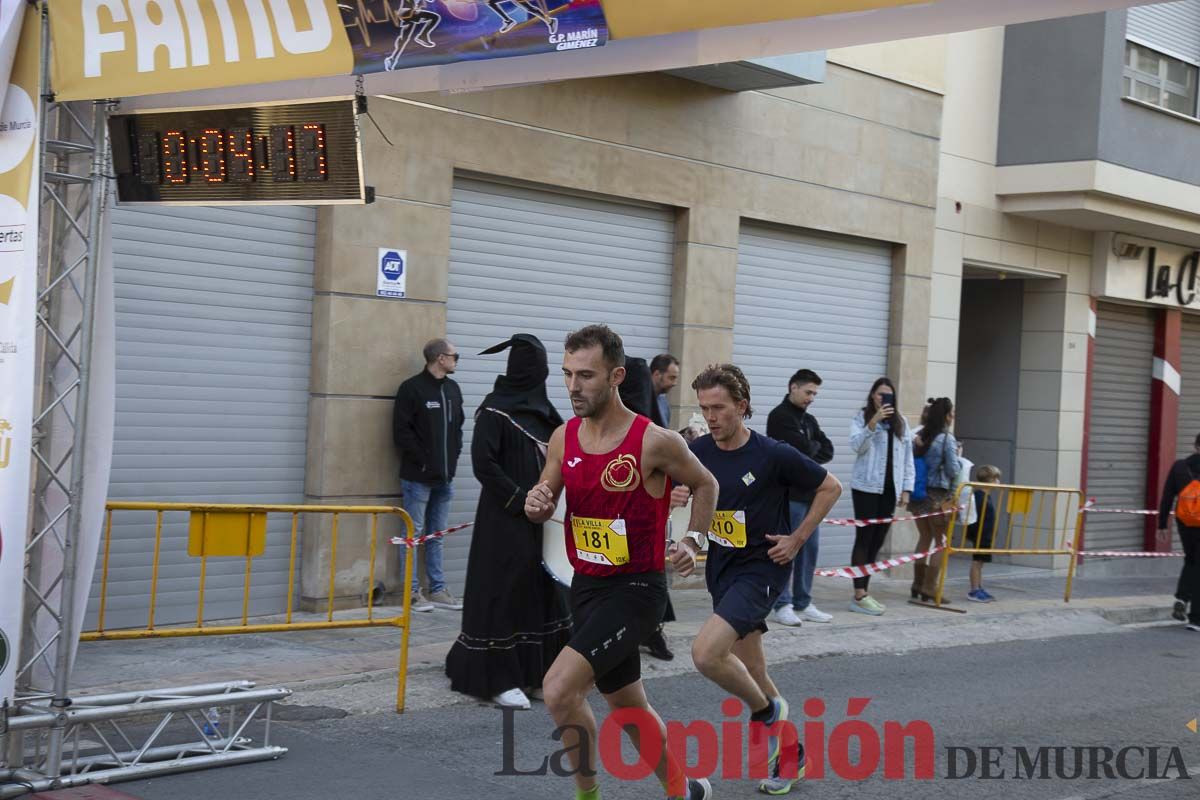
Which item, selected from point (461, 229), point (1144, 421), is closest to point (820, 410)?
point (461, 229)

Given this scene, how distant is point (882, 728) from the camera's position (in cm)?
815

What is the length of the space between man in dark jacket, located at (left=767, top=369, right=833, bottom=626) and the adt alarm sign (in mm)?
3293

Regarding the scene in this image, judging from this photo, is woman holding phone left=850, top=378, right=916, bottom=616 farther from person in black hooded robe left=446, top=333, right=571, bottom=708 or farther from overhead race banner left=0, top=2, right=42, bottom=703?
overhead race banner left=0, top=2, right=42, bottom=703

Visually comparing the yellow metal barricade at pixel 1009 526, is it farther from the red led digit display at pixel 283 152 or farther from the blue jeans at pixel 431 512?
the red led digit display at pixel 283 152

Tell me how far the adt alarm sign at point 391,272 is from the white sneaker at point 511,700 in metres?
4.02

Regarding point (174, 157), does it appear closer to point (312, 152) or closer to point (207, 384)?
point (312, 152)

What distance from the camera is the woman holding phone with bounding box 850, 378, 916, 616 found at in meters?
12.5

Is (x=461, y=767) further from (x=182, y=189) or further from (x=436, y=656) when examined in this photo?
(x=182, y=189)

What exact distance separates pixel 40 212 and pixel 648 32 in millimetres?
3031

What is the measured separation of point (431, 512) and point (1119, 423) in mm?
12001

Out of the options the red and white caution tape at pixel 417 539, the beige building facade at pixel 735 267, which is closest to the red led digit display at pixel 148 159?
the beige building facade at pixel 735 267

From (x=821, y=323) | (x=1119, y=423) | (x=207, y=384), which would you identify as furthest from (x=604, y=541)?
(x=1119, y=423)

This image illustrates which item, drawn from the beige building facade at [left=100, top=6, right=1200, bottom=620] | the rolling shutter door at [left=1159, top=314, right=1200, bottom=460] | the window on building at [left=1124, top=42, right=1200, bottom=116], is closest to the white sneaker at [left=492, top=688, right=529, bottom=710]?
the beige building facade at [left=100, top=6, right=1200, bottom=620]

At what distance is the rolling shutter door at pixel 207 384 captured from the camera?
996 centimetres
